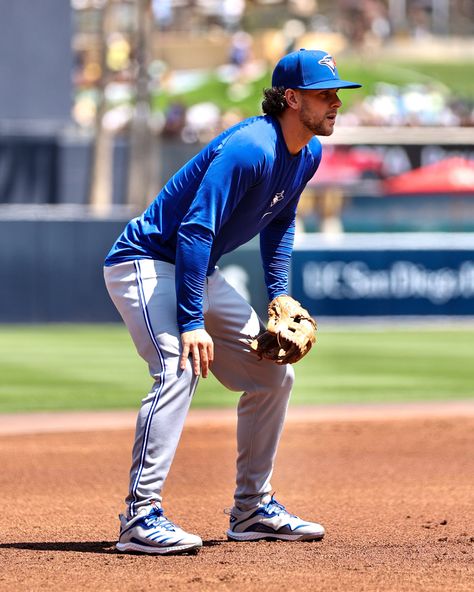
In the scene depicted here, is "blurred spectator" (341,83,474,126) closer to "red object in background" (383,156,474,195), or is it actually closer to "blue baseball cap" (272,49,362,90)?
"red object in background" (383,156,474,195)

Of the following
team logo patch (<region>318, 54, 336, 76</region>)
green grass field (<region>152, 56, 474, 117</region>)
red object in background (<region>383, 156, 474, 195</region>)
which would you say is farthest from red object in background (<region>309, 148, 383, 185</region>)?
team logo patch (<region>318, 54, 336, 76</region>)

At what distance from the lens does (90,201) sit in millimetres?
23062

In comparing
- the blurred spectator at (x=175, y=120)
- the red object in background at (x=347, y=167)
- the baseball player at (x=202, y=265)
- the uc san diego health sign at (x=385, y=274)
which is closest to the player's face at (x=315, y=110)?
the baseball player at (x=202, y=265)

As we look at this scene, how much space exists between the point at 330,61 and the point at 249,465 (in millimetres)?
1643

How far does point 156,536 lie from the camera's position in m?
4.71

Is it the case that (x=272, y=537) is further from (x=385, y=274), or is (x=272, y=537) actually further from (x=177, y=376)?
(x=385, y=274)

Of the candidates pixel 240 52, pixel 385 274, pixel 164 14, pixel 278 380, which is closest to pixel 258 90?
pixel 240 52

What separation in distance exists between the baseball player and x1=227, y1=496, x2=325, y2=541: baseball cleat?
0.42 m

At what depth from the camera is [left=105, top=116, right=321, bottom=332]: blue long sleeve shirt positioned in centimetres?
457

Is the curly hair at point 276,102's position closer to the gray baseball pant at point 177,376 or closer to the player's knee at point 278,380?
the gray baseball pant at point 177,376

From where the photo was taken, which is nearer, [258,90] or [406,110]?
[258,90]

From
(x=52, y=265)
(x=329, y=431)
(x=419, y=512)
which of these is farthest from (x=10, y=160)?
(x=419, y=512)

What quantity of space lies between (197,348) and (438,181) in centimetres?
1898

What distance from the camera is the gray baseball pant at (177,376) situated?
4707 mm
